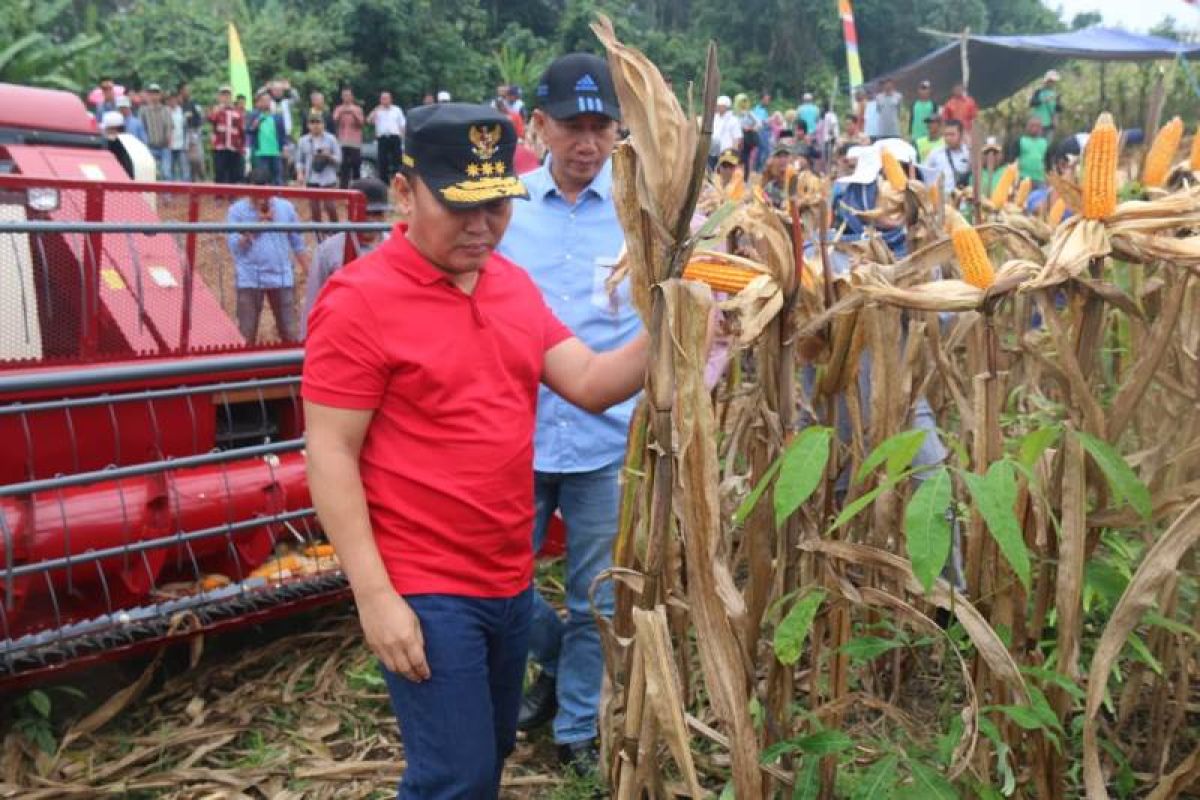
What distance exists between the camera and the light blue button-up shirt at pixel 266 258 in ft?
14.0

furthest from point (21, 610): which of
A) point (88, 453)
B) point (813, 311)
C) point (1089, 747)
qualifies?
point (1089, 747)

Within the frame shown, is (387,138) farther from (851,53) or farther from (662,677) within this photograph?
(662,677)

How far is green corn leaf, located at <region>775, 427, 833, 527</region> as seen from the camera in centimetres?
175

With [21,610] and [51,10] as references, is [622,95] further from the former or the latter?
[51,10]

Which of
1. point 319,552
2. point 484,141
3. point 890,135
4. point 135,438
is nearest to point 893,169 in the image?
point 484,141

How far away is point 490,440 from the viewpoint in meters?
2.05

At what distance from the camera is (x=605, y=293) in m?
2.92

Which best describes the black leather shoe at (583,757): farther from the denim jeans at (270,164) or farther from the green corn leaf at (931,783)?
the denim jeans at (270,164)

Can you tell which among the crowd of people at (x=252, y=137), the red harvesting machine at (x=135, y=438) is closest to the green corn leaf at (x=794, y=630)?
the red harvesting machine at (x=135, y=438)

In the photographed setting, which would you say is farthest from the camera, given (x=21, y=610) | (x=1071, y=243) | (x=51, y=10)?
(x=51, y=10)

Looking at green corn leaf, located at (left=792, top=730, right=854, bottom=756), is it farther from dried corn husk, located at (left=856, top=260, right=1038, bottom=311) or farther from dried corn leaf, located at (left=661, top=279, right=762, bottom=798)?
dried corn husk, located at (left=856, top=260, right=1038, bottom=311)

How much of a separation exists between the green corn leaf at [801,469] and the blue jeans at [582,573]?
1187 mm

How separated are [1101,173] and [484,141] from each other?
1053 mm

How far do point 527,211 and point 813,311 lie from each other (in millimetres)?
1083
